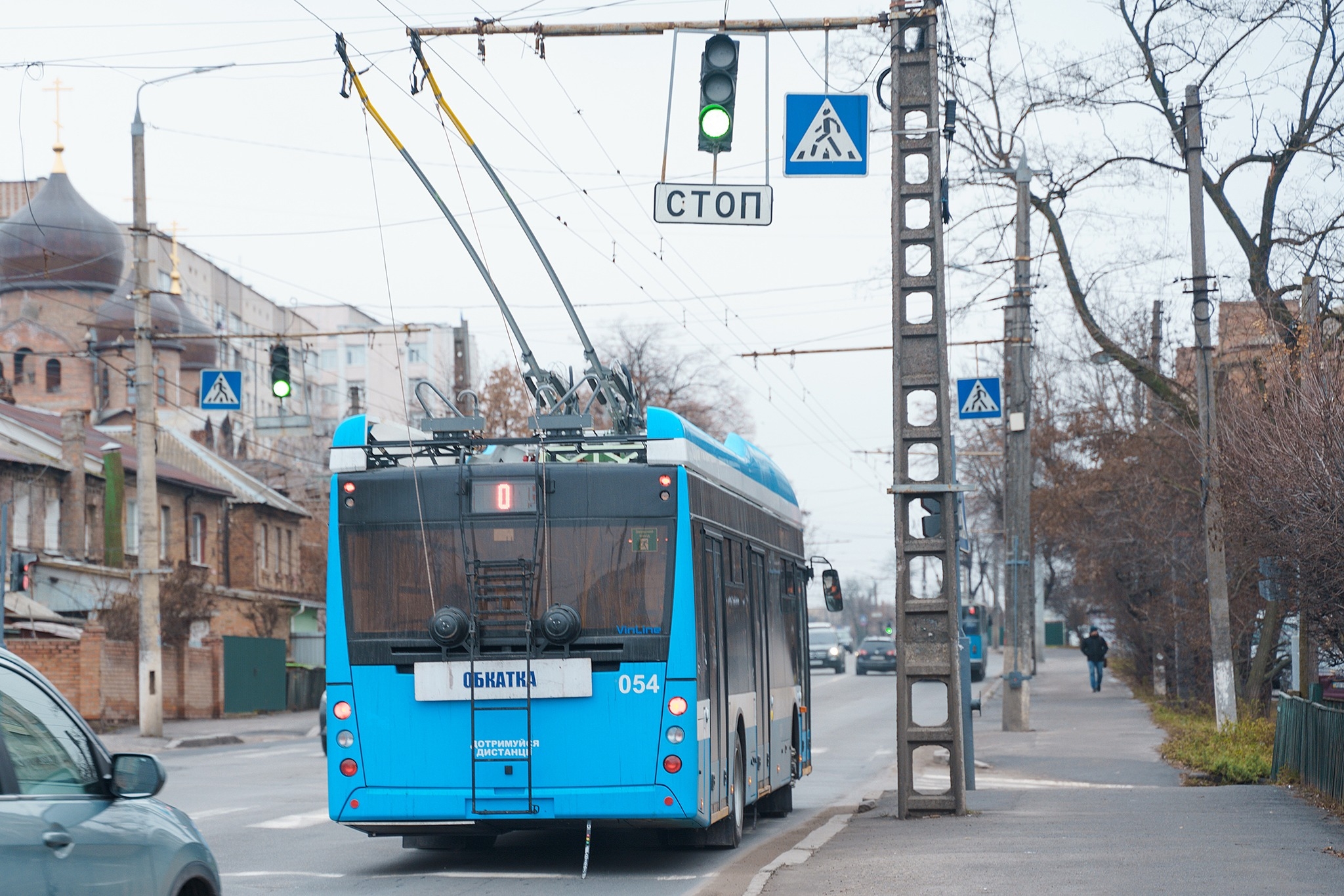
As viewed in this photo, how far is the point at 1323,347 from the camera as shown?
1619 cm

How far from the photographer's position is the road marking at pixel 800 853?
10.3 m

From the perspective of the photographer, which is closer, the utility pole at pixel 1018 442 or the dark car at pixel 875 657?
the utility pole at pixel 1018 442

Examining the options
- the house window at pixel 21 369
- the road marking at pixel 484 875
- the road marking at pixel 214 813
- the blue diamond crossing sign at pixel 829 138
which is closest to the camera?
the road marking at pixel 484 875

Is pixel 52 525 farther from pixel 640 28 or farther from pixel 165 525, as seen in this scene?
pixel 640 28

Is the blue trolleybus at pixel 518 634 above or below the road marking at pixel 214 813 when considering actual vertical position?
above

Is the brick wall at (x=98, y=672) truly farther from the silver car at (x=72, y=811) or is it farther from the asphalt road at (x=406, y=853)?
the silver car at (x=72, y=811)

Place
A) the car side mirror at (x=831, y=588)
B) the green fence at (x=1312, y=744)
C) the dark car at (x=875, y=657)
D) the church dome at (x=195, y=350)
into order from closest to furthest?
the green fence at (x=1312, y=744) → the car side mirror at (x=831, y=588) → the dark car at (x=875, y=657) → the church dome at (x=195, y=350)

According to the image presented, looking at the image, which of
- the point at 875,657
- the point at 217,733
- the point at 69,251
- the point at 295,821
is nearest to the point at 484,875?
the point at 295,821

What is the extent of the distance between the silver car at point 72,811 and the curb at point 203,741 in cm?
2812

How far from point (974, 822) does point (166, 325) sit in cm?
6442

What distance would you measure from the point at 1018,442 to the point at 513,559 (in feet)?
64.5

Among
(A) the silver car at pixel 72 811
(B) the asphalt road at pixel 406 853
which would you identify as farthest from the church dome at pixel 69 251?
(A) the silver car at pixel 72 811

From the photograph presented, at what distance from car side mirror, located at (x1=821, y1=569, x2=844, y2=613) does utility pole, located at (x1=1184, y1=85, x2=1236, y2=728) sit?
6175 millimetres

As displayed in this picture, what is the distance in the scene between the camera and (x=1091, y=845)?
38.7ft
